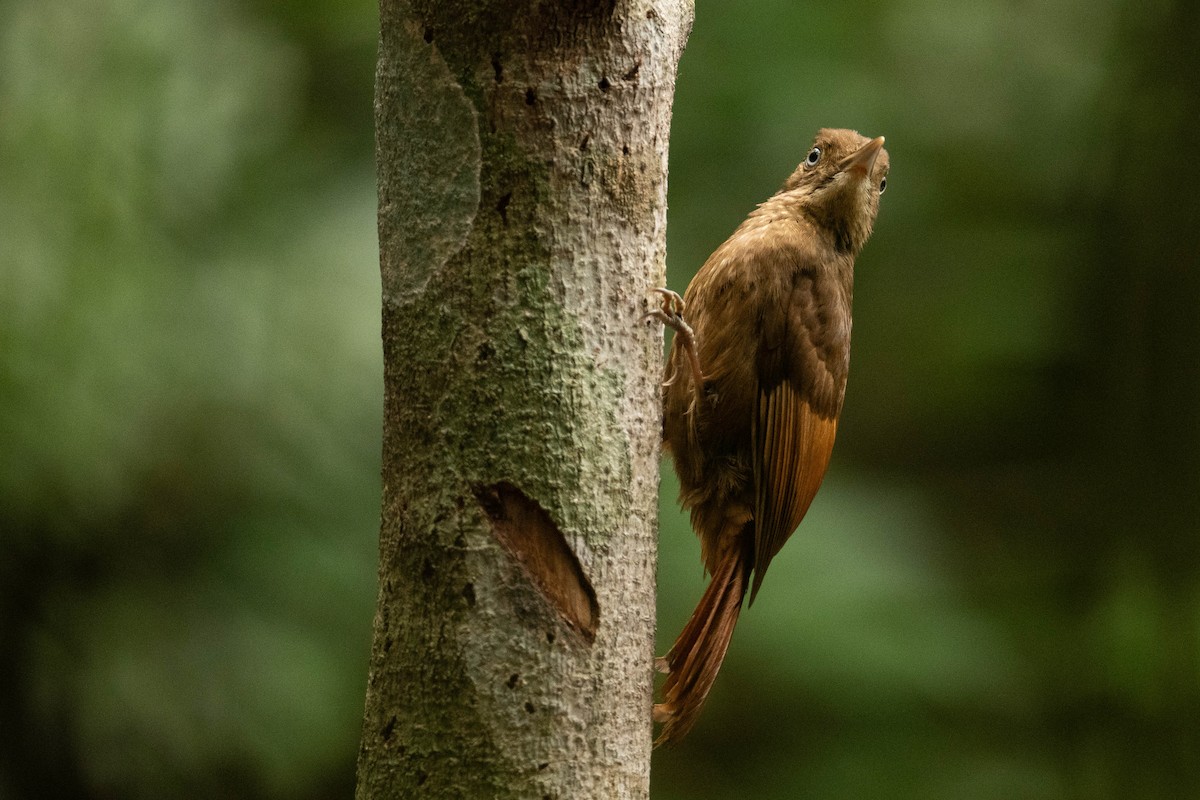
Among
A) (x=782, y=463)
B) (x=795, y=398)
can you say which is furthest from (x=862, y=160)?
(x=782, y=463)

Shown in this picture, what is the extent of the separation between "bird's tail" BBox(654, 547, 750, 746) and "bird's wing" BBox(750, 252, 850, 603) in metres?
0.11

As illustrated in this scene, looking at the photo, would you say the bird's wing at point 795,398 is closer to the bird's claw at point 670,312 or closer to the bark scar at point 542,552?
the bird's claw at point 670,312

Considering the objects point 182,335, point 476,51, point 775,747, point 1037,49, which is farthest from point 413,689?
point 1037,49

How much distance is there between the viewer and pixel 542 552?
5.28ft

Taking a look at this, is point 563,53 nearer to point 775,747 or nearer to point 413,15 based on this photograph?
point 413,15

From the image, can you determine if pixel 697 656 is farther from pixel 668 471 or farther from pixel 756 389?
pixel 668 471

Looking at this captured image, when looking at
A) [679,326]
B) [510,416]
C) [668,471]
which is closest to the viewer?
[510,416]

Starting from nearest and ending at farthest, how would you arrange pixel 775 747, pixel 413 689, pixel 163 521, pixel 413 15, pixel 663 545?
pixel 413 689 < pixel 413 15 < pixel 163 521 < pixel 663 545 < pixel 775 747

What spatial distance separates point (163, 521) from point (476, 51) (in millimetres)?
1821

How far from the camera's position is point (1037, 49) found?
4.29m

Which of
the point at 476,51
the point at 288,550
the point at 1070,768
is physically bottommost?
the point at 1070,768

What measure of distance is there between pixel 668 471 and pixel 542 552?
1.94 m

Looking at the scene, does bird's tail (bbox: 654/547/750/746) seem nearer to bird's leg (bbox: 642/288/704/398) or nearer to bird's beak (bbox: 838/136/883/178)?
bird's leg (bbox: 642/288/704/398)

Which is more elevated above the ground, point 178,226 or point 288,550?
point 178,226
